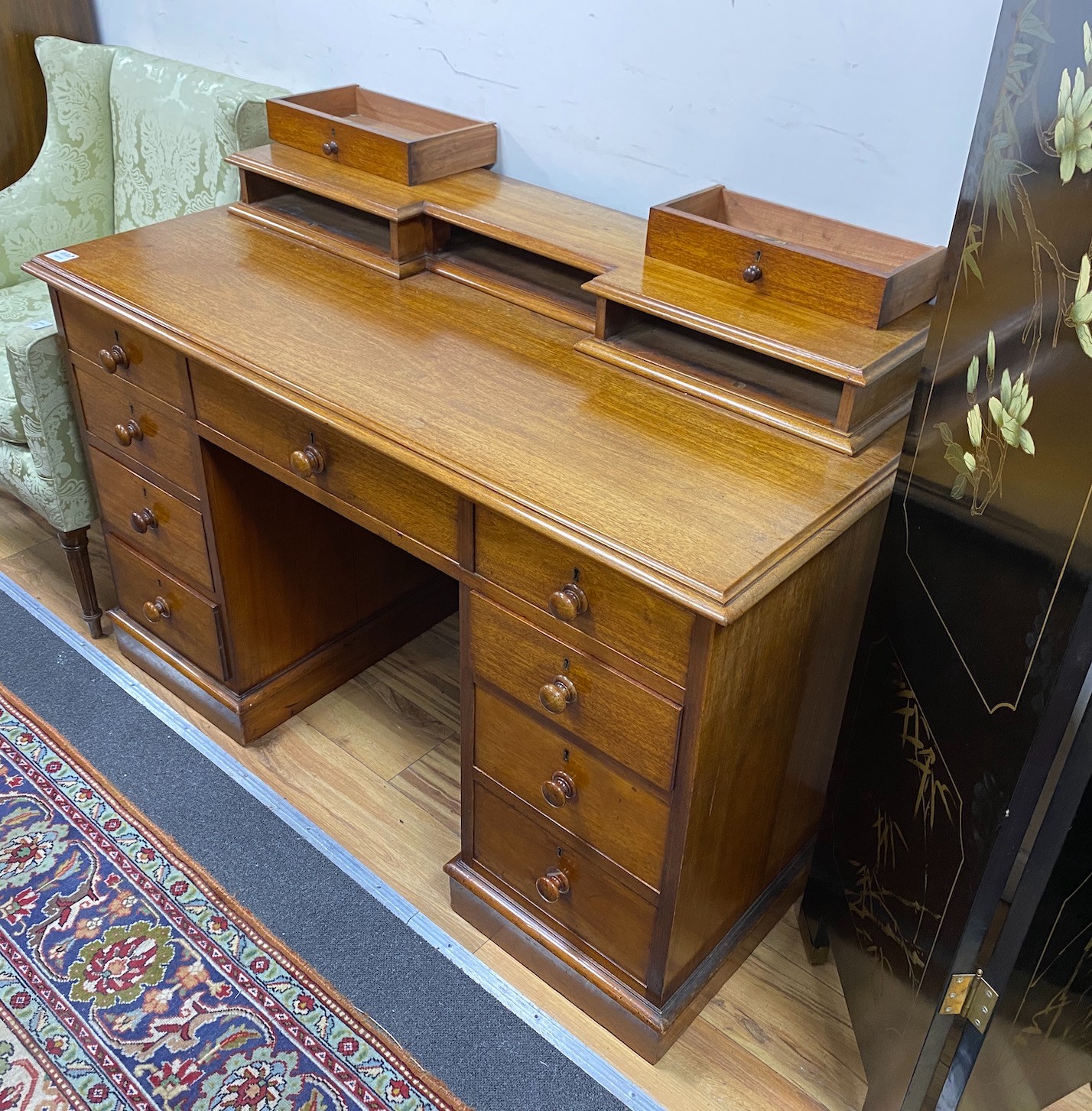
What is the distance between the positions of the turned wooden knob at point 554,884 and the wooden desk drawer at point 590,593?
36 centimetres

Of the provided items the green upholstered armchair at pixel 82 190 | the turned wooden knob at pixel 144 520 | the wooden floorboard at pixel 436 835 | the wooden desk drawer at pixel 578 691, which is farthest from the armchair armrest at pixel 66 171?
the wooden desk drawer at pixel 578 691

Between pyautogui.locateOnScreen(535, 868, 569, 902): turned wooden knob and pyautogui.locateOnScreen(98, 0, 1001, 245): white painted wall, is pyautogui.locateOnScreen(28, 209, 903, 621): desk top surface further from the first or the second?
pyautogui.locateOnScreen(535, 868, 569, 902): turned wooden knob

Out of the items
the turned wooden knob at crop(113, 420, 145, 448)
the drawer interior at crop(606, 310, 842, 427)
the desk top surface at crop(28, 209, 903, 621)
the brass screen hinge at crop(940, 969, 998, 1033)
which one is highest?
the drawer interior at crop(606, 310, 842, 427)

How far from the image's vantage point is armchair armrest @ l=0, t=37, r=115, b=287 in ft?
7.04

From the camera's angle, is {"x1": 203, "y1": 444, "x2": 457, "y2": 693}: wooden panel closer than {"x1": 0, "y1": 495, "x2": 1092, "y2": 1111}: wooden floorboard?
No

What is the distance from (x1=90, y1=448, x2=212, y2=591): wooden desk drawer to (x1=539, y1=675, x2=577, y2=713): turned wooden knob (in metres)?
0.69

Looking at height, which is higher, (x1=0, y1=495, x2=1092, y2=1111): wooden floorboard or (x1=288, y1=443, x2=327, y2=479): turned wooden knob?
(x1=288, y1=443, x2=327, y2=479): turned wooden knob

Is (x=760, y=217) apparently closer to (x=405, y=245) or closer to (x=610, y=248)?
(x=610, y=248)

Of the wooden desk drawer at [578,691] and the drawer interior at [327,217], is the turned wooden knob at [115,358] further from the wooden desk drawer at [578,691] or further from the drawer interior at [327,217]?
the wooden desk drawer at [578,691]

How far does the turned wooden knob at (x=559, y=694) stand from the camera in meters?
1.18

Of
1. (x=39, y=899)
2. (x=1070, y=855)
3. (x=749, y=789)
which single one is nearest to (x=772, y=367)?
(x=749, y=789)

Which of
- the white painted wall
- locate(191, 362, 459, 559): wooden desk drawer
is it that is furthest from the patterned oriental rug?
the white painted wall

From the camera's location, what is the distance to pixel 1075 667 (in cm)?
84

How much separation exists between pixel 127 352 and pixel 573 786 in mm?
873
